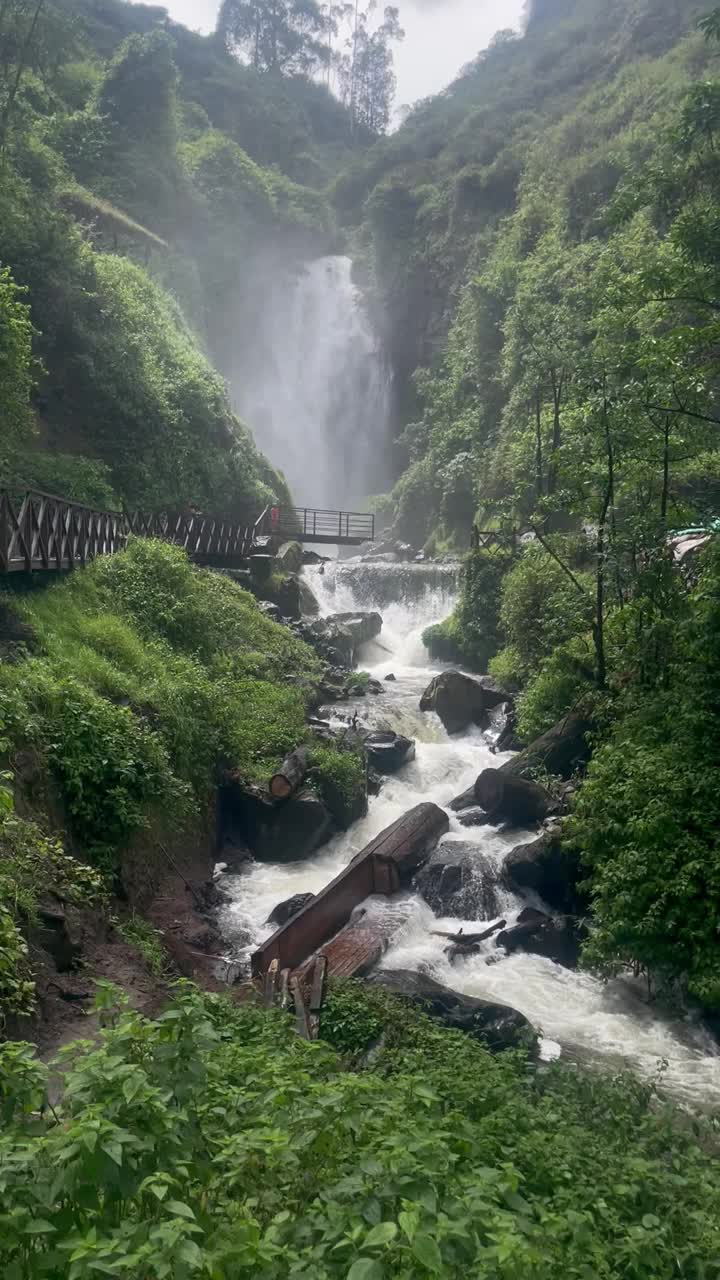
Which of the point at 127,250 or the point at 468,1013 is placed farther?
the point at 127,250

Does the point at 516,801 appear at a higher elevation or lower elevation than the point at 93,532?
lower

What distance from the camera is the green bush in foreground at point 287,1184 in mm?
2498

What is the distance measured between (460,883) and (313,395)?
46.5 metres

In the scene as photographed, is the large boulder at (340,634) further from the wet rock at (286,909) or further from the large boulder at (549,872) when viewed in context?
the wet rock at (286,909)

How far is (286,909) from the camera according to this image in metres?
9.91

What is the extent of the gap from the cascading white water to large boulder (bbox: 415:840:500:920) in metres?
41.6

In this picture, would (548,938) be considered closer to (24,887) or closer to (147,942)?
(147,942)

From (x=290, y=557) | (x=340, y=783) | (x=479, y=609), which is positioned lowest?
(x=340, y=783)

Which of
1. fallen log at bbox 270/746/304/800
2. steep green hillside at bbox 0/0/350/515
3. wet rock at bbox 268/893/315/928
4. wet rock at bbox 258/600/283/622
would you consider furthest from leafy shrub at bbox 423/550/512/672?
wet rock at bbox 268/893/315/928

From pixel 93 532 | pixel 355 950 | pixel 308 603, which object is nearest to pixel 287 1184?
pixel 355 950

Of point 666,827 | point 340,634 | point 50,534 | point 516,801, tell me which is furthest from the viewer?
point 340,634

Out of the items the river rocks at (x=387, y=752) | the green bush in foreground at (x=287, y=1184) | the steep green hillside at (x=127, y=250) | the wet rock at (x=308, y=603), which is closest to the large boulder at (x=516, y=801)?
the river rocks at (x=387, y=752)

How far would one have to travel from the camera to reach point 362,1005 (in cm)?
709

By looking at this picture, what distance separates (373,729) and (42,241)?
56.8 feet
